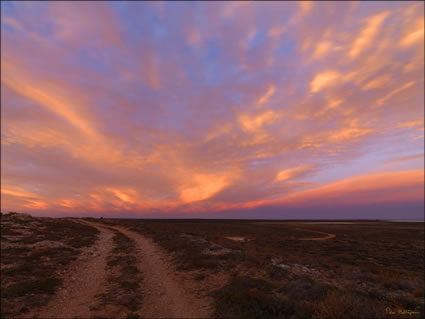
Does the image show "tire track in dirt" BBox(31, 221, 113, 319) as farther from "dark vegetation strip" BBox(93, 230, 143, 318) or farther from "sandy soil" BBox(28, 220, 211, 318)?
"dark vegetation strip" BBox(93, 230, 143, 318)

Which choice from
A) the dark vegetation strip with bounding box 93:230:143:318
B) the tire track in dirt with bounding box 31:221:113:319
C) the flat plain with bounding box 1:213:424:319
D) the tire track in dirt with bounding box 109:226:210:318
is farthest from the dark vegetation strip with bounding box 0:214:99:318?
the tire track in dirt with bounding box 109:226:210:318

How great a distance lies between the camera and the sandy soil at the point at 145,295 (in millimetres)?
11062

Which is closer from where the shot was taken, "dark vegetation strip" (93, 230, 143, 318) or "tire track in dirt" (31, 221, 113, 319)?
"tire track in dirt" (31, 221, 113, 319)

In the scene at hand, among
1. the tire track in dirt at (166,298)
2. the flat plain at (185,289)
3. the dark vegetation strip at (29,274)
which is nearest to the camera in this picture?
the flat plain at (185,289)

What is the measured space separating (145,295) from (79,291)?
388 cm

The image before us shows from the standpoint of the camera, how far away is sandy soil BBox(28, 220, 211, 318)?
11.1 metres

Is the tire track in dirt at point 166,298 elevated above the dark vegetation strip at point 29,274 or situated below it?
below

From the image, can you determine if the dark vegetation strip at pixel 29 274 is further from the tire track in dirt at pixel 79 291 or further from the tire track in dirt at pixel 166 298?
the tire track in dirt at pixel 166 298

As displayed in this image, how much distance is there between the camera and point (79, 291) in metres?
13.8

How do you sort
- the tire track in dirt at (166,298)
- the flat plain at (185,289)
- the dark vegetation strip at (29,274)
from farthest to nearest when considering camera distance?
the dark vegetation strip at (29,274), the tire track in dirt at (166,298), the flat plain at (185,289)

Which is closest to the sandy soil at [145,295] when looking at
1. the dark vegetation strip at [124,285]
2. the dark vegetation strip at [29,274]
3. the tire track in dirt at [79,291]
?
the tire track in dirt at [79,291]

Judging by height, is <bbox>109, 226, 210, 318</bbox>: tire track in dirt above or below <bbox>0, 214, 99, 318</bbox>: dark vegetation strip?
below

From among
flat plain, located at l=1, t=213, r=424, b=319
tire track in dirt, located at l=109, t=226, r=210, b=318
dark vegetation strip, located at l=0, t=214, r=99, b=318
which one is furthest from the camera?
dark vegetation strip, located at l=0, t=214, r=99, b=318

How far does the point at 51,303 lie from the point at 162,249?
15.3 meters
